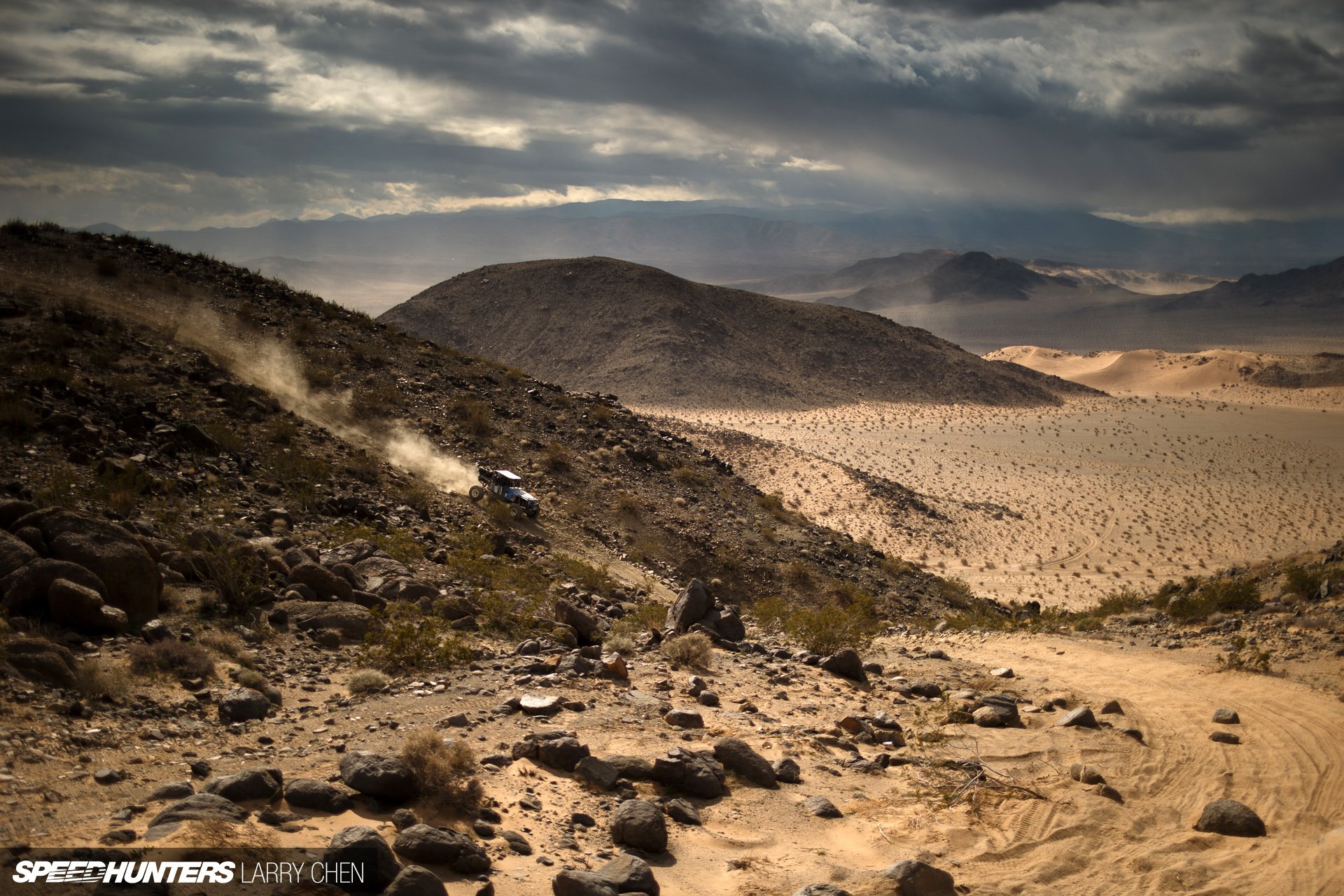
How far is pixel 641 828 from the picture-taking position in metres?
6.07

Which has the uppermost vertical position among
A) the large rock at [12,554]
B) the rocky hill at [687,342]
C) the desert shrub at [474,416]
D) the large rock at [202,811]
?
the rocky hill at [687,342]

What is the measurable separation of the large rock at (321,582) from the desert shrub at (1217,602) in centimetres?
1363

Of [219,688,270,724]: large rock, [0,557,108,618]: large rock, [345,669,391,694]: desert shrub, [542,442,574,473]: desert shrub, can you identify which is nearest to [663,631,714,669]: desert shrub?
[345,669,391,694]: desert shrub

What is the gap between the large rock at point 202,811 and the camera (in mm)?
4938

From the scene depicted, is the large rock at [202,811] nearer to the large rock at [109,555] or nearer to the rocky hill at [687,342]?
the large rock at [109,555]

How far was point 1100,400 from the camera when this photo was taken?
68.7 meters

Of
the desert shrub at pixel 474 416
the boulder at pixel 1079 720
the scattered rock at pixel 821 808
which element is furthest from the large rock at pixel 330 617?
the desert shrub at pixel 474 416

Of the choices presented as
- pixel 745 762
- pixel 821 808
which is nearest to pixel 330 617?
pixel 745 762

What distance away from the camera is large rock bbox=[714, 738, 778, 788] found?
24.5 ft

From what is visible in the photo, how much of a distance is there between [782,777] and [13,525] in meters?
7.50

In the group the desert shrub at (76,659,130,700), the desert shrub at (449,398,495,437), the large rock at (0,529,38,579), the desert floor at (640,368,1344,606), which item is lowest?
the desert floor at (640,368,1344,606)

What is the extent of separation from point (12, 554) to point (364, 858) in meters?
4.85

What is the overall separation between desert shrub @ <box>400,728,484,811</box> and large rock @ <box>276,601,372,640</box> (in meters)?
3.08

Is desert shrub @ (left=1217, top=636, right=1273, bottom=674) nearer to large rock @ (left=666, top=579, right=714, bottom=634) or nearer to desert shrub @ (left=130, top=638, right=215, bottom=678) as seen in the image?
large rock @ (left=666, top=579, right=714, bottom=634)
